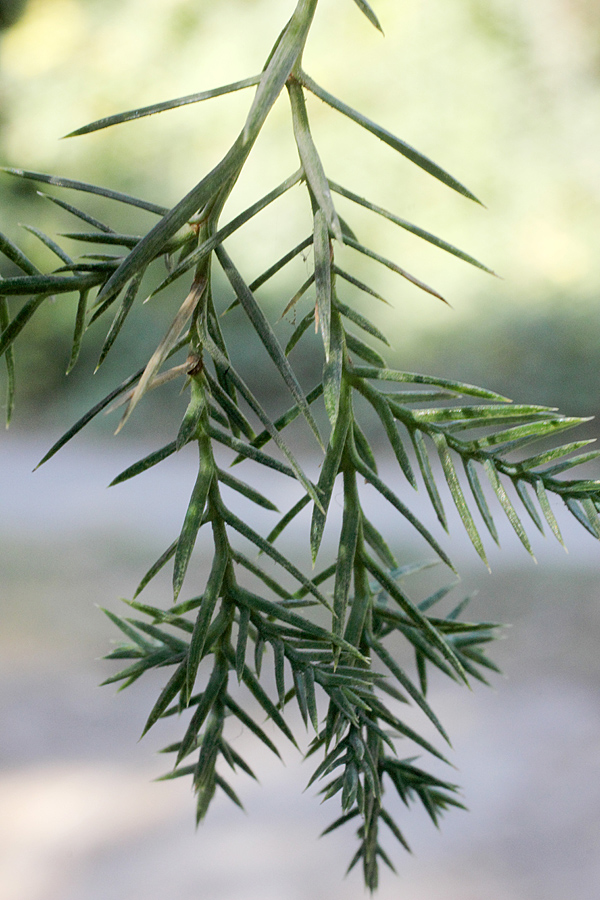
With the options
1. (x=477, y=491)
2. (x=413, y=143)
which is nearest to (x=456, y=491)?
(x=477, y=491)

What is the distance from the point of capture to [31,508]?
77 centimetres

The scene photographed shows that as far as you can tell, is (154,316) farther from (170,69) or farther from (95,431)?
(170,69)

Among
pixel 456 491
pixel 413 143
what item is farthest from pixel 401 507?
pixel 413 143

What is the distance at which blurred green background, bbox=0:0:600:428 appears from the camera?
0.76m

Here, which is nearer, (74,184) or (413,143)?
(74,184)

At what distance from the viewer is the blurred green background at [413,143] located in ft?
2.50

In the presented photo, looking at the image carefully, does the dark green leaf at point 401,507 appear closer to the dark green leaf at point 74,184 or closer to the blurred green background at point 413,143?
the dark green leaf at point 74,184

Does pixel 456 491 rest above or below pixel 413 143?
below

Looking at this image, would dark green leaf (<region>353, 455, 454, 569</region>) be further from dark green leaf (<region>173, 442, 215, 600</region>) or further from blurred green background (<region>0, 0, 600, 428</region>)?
blurred green background (<region>0, 0, 600, 428</region>)

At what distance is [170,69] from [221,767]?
732 millimetres

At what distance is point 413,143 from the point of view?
2.56 ft

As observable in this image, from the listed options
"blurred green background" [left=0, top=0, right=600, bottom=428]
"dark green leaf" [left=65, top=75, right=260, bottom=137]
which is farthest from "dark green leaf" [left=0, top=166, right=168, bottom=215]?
"blurred green background" [left=0, top=0, right=600, bottom=428]

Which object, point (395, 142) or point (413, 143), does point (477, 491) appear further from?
point (413, 143)

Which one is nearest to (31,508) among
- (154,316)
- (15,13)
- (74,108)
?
(154,316)
